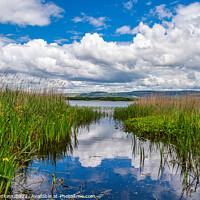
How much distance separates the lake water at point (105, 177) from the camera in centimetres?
460

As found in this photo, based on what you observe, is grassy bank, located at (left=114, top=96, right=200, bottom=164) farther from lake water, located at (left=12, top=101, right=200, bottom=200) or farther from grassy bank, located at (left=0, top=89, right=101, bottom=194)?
grassy bank, located at (left=0, top=89, right=101, bottom=194)

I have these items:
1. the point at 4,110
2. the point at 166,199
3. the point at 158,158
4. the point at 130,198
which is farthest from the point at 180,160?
the point at 4,110

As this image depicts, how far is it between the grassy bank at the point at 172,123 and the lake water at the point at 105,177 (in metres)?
0.97

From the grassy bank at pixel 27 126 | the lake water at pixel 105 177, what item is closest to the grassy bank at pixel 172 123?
the lake water at pixel 105 177

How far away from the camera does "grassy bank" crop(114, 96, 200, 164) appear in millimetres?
6742

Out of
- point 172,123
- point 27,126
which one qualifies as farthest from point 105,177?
point 172,123

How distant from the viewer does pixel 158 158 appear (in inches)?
288

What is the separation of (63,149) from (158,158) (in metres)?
4.46

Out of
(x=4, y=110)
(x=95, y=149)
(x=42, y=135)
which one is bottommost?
(x=95, y=149)

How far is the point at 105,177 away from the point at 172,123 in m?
7.53

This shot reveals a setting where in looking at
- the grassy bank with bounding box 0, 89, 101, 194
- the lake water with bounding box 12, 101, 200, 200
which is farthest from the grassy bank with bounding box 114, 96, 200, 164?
the grassy bank with bounding box 0, 89, 101, 194

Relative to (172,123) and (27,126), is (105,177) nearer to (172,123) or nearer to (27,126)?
(27,126)

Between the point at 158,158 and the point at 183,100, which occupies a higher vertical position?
the point at 183,100

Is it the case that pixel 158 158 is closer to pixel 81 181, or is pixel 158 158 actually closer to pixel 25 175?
pixel 81 181
